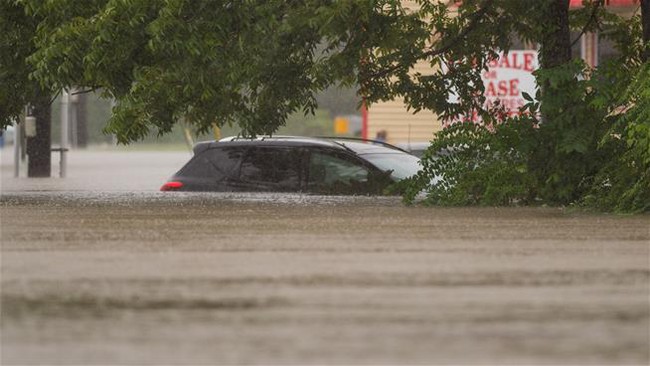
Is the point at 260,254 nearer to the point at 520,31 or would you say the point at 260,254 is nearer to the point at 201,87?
the point at 201,87

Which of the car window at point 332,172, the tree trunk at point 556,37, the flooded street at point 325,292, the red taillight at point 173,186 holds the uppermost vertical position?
the tree trunk at point 556,37

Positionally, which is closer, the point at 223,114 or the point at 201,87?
the point at 201,87

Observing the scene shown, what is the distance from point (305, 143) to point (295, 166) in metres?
0.31

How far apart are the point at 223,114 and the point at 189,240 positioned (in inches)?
290

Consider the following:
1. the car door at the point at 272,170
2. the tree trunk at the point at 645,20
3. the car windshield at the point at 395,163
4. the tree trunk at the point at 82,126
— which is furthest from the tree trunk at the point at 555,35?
the tree trunk at the point at 82,126

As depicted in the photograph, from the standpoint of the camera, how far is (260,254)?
30.9 feet

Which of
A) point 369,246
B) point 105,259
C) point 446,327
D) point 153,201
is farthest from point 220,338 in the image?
point 153,201

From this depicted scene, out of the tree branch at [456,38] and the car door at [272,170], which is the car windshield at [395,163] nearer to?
the car door at [272,170]

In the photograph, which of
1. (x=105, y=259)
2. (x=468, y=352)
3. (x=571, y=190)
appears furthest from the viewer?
(x=571, y=190)

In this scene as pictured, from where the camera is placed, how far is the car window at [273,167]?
20.1m

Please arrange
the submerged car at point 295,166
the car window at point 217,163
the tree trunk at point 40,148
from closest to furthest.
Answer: the submerged car at point 295,166 < the car window at point 217,163 < the tree trunk at point 40,148

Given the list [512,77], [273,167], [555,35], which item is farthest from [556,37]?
[512,77]

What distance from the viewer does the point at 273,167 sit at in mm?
20328

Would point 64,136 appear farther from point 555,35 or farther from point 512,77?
point 555,35
